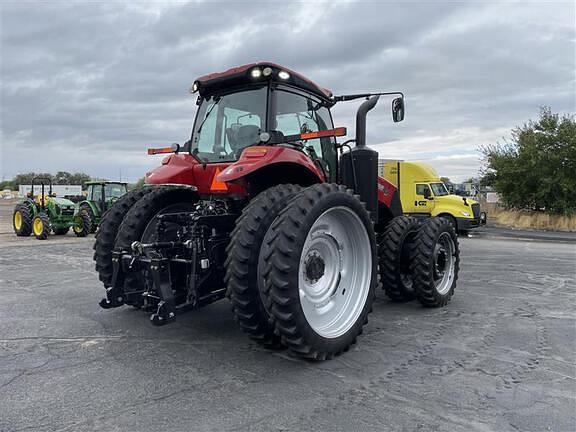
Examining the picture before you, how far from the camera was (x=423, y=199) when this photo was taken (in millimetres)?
16594

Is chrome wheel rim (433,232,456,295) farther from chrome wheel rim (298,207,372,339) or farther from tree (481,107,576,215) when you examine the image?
tree (481,107,576,215)

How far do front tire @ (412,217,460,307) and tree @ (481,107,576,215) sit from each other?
16.6 meters

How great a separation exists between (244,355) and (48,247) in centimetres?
1054

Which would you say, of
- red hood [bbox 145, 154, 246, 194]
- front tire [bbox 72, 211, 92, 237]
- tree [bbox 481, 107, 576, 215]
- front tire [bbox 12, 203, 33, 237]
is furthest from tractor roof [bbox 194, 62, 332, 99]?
tree [bbox 481, 107, 576, 215]

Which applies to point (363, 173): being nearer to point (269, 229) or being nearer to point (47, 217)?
point (269, 229)

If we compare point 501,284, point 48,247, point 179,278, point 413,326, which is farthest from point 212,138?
point 48,247

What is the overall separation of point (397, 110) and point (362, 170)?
2.50ft

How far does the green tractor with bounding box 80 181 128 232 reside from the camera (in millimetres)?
15875

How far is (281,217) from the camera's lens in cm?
347

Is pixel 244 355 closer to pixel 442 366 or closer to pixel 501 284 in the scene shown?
pixel 442 366

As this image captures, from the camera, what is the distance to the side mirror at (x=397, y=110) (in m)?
4.93

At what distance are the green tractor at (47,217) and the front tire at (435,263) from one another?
12.8 metres

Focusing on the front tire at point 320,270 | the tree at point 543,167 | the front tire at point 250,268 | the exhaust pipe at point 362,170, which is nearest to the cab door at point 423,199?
the tree at point 543,167

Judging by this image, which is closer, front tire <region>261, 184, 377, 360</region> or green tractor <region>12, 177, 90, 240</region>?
front tire <region>261, 184, 377, 360</region>
